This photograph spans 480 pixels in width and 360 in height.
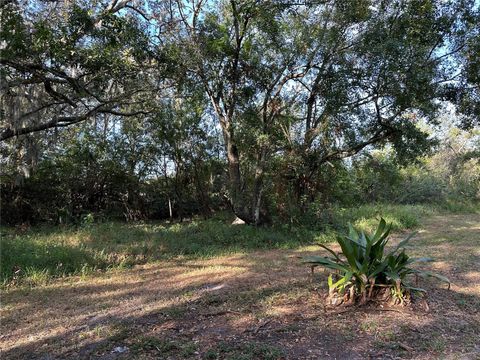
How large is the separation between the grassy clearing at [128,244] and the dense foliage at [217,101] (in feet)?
2.40

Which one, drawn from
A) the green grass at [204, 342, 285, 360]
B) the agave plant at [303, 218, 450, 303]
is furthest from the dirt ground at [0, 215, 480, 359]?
the agave plant at [303, 218, 450, 303]

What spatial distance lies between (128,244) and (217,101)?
13.0 ft

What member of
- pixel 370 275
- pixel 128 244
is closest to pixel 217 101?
pixel 128 244

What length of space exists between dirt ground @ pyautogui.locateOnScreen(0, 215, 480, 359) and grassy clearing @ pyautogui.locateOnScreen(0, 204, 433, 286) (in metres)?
0.62

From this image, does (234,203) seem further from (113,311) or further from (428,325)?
(428,325)

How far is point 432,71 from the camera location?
8055 millimetres

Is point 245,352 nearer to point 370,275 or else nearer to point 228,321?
point 228,321

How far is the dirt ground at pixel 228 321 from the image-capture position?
3215mm

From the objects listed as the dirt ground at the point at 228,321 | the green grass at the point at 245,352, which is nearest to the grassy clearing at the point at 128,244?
the dirt ground at the point at 228,321

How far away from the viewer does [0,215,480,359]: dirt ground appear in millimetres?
3215

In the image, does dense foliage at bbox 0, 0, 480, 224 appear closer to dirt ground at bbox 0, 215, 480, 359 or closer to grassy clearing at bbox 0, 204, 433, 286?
grassy clearing at bbox 0, 204, 433, 286

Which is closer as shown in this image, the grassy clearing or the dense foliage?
the grassy clearing

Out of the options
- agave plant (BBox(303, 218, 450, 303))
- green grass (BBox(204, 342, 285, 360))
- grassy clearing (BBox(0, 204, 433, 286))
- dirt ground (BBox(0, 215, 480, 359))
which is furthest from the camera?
grassy clearing (BBox(0, 204, 433, 286))

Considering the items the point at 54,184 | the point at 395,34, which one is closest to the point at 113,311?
the point at 395,34
